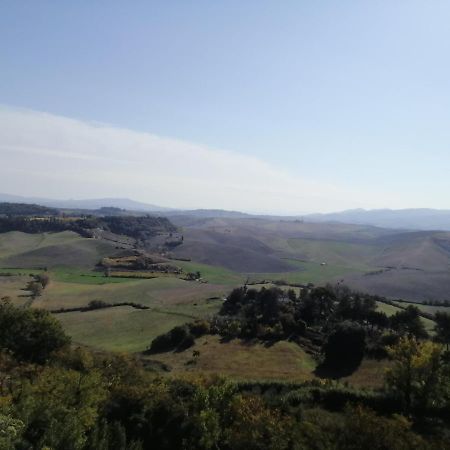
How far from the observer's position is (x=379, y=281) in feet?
554

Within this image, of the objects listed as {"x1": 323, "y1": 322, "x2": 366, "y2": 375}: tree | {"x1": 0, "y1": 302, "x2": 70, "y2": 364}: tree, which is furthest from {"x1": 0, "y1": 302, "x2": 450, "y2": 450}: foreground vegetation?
{"x1": 323, "y1": 322, "x2": 366, "y2": 375}: tree

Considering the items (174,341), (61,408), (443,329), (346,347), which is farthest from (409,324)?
(61,408)

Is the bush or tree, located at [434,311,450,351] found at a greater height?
tree, located at [434,311,450,351]

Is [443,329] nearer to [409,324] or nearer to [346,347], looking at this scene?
[409,324]

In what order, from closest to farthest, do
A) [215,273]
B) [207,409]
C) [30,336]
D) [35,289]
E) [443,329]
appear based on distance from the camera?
[207,409] → [30,336] → [443,329] → [35,289] → [215,273]

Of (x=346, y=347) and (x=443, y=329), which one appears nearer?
(x=346, y=347)

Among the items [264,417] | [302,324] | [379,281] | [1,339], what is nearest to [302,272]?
[379,281]

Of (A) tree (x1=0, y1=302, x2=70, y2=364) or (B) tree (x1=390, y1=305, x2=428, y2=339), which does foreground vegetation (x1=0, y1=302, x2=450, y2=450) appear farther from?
(B) tree (x1=390, y1=305, x2=428, y2=339)

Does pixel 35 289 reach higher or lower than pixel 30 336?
lower

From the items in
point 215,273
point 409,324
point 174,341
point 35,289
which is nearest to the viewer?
point 174,341

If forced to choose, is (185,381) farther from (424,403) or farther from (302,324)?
(302,324)

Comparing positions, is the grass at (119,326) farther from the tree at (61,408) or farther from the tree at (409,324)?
the tree at (409,324)

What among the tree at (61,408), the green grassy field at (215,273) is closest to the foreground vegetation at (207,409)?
the tree at (61,408)

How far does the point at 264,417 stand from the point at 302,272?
527ft
